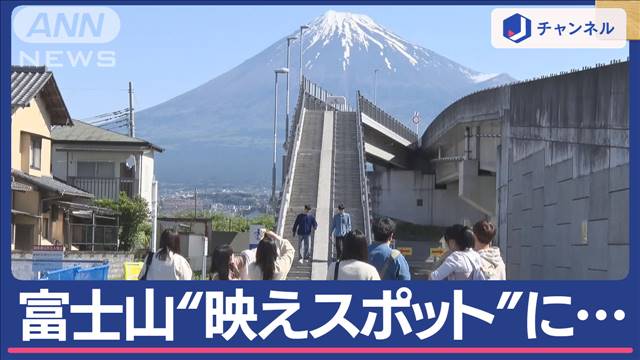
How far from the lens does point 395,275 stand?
21.9ft

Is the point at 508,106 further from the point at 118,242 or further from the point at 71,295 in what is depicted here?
the point at 71,295

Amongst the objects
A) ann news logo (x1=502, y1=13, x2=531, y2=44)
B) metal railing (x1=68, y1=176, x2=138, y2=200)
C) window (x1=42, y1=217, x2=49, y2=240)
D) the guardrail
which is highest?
the guardrail

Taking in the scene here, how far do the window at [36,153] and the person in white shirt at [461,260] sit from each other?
41.5 ft

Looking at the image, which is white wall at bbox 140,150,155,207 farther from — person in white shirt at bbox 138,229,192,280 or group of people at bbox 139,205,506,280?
person in white shirt at bbox 138,229,192,280

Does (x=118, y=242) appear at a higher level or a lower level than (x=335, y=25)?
lower

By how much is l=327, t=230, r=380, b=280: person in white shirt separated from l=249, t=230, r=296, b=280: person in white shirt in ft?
2.13

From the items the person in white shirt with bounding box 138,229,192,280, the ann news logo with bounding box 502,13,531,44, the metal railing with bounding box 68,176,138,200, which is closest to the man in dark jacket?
the metal railing with bounding box 68,176,138,200

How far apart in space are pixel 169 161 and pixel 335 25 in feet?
5.20

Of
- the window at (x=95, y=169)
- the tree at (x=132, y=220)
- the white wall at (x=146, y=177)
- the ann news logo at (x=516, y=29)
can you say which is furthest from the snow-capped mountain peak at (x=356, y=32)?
the tree at (x=132, y=220)

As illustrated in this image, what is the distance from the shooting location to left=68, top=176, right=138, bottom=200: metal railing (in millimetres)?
24159

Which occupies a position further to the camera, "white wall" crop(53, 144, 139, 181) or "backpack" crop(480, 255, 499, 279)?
"white wall" crop(53, 144, 139, 181)

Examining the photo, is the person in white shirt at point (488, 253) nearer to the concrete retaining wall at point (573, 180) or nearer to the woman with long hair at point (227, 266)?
the concrete retaining wall at point (573, 180)

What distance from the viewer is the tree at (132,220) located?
25.8 meters

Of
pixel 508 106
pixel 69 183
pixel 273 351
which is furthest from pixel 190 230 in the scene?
pixel 273 351
